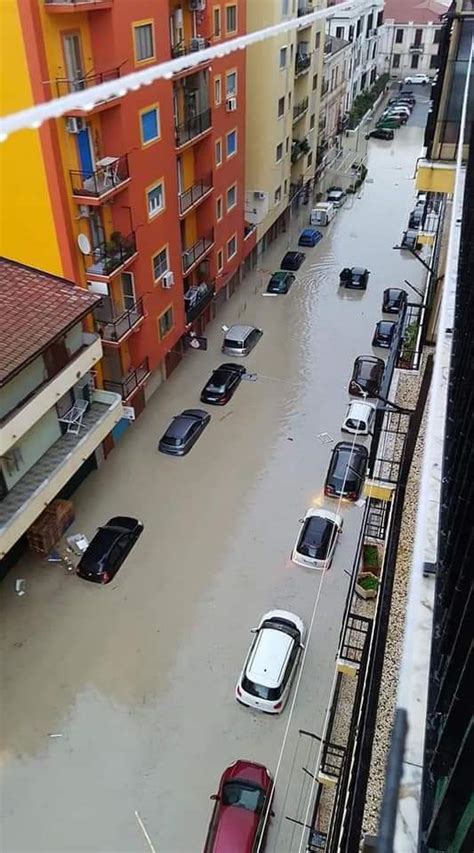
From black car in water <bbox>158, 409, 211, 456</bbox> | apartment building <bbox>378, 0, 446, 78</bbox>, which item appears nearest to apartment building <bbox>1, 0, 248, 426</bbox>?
black car in water <bbox>158, 409, 211, 456</bbox>

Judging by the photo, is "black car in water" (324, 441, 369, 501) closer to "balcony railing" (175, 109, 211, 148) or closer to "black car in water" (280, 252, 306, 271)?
"balcony railing" (175, 109, 211, 148)

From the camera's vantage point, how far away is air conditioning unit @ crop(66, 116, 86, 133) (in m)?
13.8

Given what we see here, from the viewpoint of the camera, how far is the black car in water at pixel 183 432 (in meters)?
19.0

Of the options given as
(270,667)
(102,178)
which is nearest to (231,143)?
(102,178)

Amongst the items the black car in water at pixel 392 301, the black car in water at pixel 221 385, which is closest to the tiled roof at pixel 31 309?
the black car in water at pixel 221 385

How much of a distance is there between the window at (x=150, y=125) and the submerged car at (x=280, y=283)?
1191 cm

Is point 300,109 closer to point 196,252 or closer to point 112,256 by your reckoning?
point 196,252

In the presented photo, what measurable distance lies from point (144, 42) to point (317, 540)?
1273cm

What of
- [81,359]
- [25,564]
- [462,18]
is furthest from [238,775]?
[462,18]

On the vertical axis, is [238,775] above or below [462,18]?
below

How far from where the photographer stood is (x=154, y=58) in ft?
52.9

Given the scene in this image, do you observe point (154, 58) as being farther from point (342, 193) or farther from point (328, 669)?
point (342, 193)

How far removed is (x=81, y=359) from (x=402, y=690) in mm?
13567

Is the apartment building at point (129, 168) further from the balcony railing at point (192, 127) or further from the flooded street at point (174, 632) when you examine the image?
the flooded street at point (174, 632)
